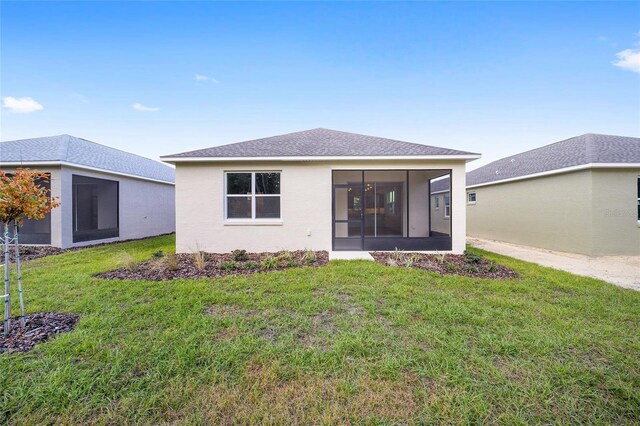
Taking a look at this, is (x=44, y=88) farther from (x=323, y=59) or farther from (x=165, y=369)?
(x=165, y=369)

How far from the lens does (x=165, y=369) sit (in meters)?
2.62

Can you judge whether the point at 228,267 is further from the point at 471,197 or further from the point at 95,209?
the point at 471,197

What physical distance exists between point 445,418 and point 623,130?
2237cm

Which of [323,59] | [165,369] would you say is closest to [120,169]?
[323,59]

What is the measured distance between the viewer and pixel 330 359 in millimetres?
2814

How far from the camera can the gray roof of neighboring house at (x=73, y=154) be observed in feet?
34.3

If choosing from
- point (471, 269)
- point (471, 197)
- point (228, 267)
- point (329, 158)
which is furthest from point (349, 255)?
point (471, 197)

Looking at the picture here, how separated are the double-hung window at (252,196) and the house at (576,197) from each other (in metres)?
11.2

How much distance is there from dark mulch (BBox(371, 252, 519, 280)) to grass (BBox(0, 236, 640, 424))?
137cm

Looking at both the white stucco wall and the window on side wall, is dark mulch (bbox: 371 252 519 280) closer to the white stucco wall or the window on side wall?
the white stucco wall

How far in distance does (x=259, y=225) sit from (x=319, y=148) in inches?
138

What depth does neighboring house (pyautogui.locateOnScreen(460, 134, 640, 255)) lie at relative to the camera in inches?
363

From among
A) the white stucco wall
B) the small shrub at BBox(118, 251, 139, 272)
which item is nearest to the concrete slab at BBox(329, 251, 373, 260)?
the white stucco wall

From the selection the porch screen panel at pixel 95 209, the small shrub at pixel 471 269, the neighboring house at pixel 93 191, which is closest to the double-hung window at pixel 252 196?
the small shrub at pixel 471 269
